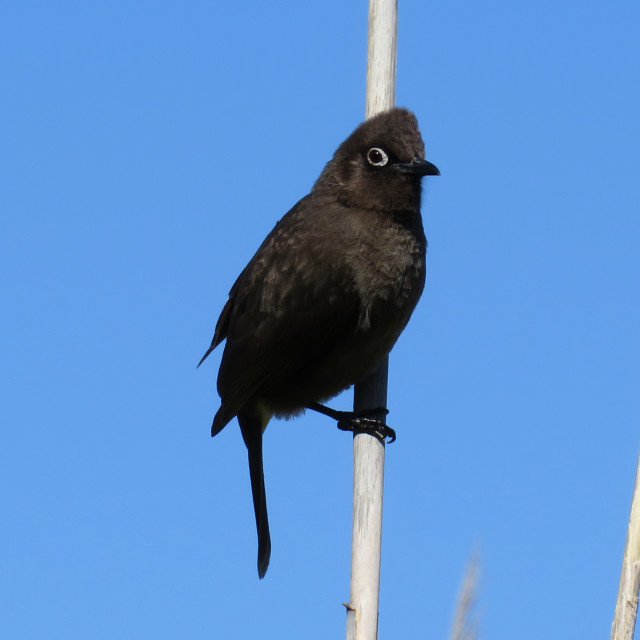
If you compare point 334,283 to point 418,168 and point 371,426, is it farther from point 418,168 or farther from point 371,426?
point 371,426

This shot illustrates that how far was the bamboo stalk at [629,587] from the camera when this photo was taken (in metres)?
2.60

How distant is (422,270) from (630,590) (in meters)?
2.32

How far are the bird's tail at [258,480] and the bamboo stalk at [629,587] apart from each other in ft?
9.17

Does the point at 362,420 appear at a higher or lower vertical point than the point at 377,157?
lower

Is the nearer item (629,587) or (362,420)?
(629,587)

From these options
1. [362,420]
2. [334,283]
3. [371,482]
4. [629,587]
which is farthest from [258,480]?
[629,587]

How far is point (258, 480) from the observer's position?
5.33 m

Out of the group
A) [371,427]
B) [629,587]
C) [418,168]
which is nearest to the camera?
[629,587]

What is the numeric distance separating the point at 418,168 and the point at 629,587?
Result: 7.98ft

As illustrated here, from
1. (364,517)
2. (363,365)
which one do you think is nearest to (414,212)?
(363,365)

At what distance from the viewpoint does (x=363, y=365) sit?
473 cm

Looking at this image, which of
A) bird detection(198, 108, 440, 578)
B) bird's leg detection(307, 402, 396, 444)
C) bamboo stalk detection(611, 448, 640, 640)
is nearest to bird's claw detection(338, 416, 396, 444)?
bird's leg detection(307, 402, 396, 444)

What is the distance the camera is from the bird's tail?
207 inches

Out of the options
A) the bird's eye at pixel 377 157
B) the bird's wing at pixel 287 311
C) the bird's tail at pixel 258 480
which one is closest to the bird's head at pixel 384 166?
the bird's eye at pixel 377 157
